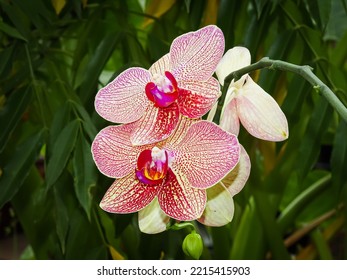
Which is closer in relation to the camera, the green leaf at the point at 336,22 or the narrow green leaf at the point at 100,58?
the narrow green leaf at the point at 100,58

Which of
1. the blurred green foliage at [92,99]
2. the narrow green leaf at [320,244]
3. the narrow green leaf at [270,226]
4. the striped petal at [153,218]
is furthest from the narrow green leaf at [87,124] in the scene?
the narrow green leaf at [320,244]

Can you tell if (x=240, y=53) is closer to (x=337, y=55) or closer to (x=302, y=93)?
(x=302, y=93)

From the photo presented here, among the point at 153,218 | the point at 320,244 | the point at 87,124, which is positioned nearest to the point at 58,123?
the point at 87,124

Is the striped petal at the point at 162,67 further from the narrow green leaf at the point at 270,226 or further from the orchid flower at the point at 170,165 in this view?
the narrow green leaf at the point at 270,226

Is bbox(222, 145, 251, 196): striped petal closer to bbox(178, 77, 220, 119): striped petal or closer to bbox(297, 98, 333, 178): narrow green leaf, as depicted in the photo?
bbox(178, 77, 220, 119): striped petal

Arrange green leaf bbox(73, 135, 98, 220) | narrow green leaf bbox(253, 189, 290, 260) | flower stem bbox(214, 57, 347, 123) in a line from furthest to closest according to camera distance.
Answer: narrow green leaf bbox(253, 189, 290, 260) < green leaf bbox(73, 135, 98, 220) < flower stem bbox(214, 57, 347, 123)

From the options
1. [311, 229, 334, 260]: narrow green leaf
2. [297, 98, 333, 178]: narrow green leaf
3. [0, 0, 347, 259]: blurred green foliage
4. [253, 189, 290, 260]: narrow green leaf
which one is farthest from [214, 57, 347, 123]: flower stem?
[311, 229, 334, 260]: narrow green leaf
